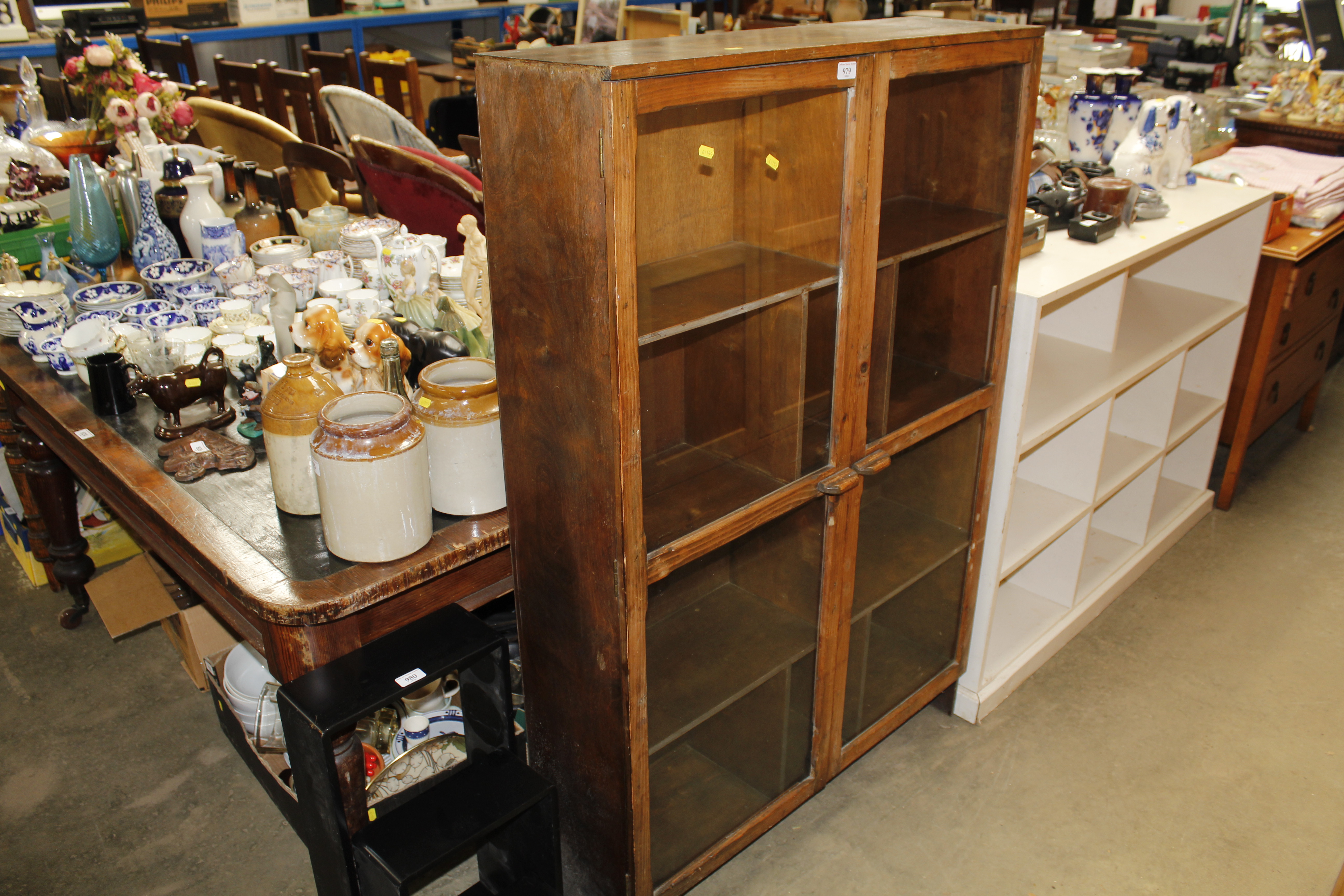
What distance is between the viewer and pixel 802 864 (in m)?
1.83

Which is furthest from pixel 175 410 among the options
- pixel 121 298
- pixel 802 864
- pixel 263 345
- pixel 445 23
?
pixel 445 23

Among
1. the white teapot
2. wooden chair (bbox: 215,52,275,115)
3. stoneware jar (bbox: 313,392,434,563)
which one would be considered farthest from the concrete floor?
wooden chair (bbox: 215,52,275,115)

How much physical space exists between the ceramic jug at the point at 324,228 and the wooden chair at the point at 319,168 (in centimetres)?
41

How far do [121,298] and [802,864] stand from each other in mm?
1880

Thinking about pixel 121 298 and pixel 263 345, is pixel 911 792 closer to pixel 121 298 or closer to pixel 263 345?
pixel 263 345

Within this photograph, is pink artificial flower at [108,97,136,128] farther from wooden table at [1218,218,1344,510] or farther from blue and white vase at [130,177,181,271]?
wooden table at [1218,218,1344,510]

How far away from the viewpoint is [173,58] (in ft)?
16.3

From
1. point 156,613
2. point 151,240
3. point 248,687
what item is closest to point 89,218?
point 151,240

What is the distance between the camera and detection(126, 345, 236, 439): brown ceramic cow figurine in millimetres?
1705

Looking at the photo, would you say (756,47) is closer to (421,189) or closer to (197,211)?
(197,211)

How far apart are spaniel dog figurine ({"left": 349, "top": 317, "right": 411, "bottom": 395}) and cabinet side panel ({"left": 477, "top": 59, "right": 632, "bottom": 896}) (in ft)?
1.26

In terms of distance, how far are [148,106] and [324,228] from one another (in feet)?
4.18

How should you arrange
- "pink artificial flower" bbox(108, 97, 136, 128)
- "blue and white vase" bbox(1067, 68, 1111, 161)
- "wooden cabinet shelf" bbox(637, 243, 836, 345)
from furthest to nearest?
"pink artificial flower" bbox(108, 97, 136, 128) < "blue and white vase" bbox(1067, 68, 1111, 161) < "wooden cabinet shelf" bbox(637, 243, 836, 345)

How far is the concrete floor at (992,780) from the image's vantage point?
5.91 feet
